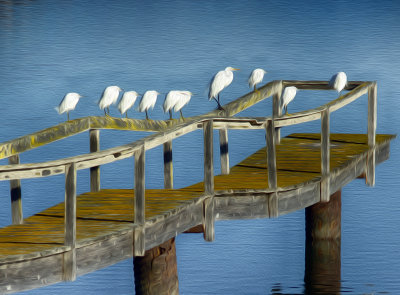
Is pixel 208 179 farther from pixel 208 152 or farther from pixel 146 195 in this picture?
pixel 146 195

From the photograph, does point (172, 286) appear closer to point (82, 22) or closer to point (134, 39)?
point (134, 39)

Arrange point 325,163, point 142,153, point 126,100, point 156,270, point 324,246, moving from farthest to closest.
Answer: point 324,246, point 126,100, point 325,163, point 156,270, point 142,153

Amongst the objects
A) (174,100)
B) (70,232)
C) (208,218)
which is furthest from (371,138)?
(70,232)

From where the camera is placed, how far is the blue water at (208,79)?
17.5 meters

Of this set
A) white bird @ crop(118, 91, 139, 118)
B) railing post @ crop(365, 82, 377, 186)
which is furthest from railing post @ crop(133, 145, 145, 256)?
railing post @ crop(365, 82, 377, 186)

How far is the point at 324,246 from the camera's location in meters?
13.8

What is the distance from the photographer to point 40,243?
7680mm

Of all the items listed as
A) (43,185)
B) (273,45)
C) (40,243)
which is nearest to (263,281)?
(40,243)

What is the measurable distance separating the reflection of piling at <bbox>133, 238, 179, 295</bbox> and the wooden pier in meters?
0.32

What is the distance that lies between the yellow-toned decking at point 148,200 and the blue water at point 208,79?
283cm

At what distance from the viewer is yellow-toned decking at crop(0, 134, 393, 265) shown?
779 centimetres

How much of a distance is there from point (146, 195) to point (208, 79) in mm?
27747

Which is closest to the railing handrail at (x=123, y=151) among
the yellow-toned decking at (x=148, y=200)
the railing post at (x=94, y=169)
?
the yellow-toned decking at (x=148, y=200)

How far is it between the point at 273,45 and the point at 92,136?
33701mm
